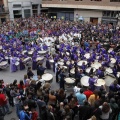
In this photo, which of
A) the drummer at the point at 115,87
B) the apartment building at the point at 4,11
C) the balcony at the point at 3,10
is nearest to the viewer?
the drummer at the point at 115,87

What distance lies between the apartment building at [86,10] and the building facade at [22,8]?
7.76ft

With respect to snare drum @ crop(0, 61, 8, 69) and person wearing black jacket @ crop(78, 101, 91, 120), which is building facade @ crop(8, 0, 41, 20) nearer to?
snare drum @ crop(0, 61, 8, 69)

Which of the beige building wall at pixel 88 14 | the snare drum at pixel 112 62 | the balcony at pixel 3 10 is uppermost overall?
the balcony at pixel 3 10

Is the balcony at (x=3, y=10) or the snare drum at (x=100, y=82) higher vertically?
the balcony at (x=3, y=10)

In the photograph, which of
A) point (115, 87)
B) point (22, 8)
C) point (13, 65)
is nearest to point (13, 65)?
point (13, 65)

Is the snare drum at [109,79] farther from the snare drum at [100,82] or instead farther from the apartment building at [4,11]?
the apartment building at [4,11]

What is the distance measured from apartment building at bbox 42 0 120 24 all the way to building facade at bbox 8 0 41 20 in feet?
7.76

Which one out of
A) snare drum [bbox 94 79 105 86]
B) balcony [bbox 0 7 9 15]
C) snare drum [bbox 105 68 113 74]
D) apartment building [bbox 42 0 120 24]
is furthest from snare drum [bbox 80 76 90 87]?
balcony [bbox 0 7 9 15]

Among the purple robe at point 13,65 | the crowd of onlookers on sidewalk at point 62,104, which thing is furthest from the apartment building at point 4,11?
the crowd of onlookers on sidewalk at point 62,104

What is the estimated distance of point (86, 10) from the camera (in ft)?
112

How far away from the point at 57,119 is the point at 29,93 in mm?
1810

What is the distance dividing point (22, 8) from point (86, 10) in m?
12.1

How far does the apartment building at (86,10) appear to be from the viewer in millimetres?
30881

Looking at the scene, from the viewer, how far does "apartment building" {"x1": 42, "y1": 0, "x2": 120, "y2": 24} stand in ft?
101
